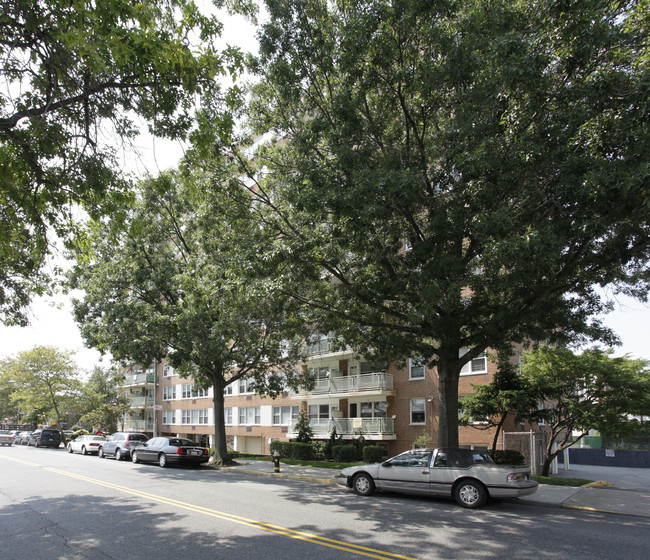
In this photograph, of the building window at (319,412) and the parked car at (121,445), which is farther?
the building window at (319,412)

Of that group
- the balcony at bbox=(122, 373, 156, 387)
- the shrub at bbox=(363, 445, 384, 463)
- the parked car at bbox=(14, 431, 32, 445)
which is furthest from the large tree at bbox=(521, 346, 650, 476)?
the parked car at bbox=(14, 431, 32, 445)

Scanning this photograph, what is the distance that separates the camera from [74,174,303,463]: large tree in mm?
18156

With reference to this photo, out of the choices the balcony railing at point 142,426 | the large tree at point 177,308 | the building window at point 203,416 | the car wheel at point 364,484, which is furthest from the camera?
the balcony railing at point 142,426

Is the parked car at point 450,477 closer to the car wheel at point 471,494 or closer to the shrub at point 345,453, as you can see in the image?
the car wheel at point 471,494

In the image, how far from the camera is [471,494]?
34.7 feet

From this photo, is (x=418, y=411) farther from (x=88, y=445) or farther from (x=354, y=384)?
(x=88, y=445)

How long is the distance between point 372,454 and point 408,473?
12940mm

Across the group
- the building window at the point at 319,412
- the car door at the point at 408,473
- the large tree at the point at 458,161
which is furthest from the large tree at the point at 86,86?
the building window at the point at 319,412

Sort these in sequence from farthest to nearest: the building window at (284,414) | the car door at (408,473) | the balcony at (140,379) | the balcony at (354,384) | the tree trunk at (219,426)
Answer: the balcony at (140,379) < the building window at (284,414) < the balcony at (354,384) < the tree trunk at (219,426) < the car door at (408,473)

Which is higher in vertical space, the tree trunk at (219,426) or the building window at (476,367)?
the building window at (476,367)

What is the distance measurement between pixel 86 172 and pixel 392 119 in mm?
8826

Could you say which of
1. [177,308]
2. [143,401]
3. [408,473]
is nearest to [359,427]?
[177,308]

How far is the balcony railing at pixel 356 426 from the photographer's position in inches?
1014

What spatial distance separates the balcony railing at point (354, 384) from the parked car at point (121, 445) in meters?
9.52
